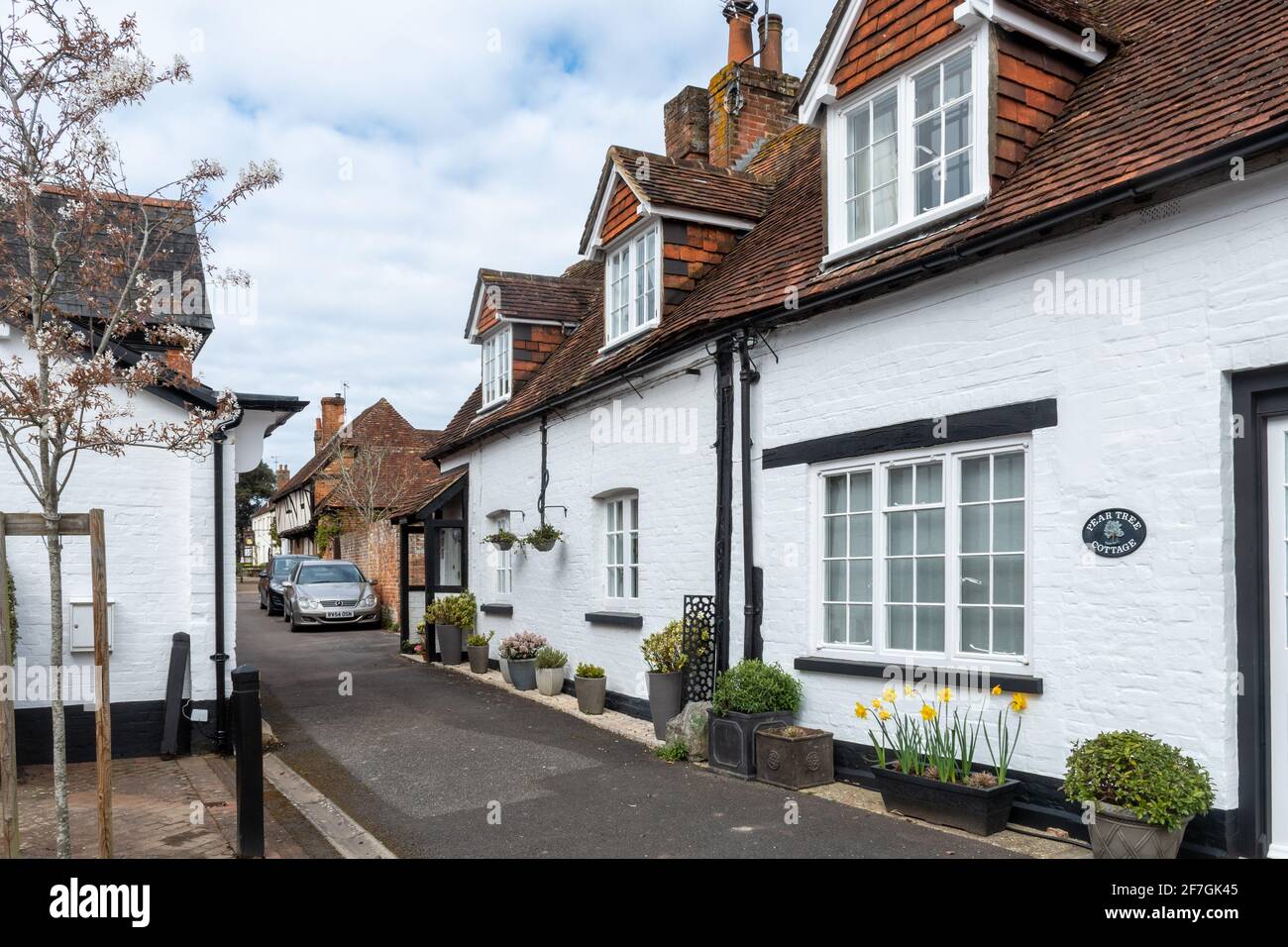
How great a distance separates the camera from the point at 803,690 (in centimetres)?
869

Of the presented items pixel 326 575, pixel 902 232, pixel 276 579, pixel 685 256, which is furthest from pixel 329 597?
pixel 902 232

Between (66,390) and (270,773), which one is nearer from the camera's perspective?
(66,390)

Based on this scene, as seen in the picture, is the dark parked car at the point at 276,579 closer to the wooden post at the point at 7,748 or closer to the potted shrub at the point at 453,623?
the potted shrub at the point at 453,623

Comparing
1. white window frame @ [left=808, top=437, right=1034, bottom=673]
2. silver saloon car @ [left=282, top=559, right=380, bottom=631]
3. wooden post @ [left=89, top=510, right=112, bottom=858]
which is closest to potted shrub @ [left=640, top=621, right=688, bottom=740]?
white window frame @ [left=808, top=437, right=1034, bottom=673]

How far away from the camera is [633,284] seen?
12586mm

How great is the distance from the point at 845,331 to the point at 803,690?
3085mm

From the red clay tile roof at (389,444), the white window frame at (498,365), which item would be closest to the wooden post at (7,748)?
the white window frame at (498,365)

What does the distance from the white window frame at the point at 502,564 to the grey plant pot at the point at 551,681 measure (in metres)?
2.61

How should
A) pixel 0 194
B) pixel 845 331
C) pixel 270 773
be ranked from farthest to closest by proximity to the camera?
1. pixel 270 773
2. pixel 845 331
3. pixel 0 194

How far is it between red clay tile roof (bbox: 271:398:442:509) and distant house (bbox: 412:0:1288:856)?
2310 centimetres

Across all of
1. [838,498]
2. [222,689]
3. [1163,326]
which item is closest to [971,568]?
[838,498]

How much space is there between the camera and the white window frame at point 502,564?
52.5 feet

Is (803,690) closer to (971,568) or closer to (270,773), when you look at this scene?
(971,568)

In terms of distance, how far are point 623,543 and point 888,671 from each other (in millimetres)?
5193
